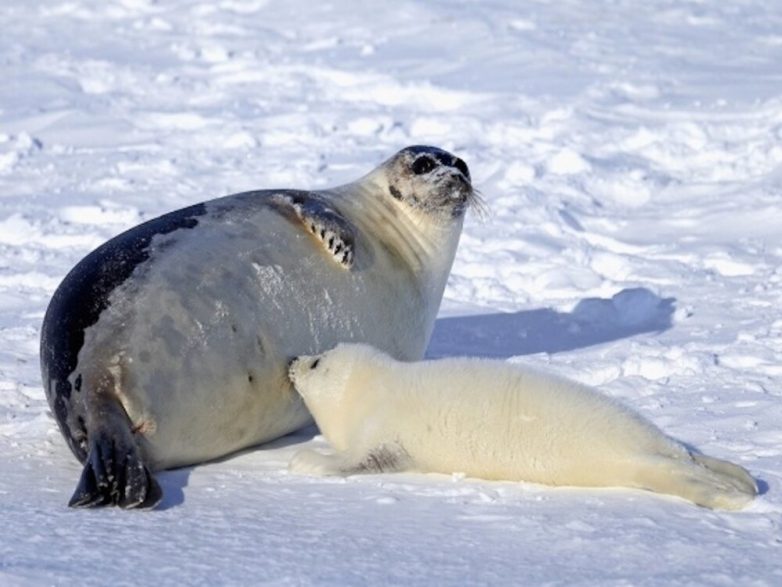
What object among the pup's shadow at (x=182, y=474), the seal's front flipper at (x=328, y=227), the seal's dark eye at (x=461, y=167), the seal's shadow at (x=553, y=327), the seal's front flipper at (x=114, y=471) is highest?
the seal's dark eye at (x=461, y=167)

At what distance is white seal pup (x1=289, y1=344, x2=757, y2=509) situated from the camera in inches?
130

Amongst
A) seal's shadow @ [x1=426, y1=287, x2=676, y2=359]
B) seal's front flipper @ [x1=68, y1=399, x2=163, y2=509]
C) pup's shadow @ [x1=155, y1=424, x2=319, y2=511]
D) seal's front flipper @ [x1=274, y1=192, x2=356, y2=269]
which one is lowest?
seal's shadow @ [x1=426, y1=287, x2=676, y2=359]

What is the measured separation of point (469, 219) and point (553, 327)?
1.36m

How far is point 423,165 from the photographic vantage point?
4812 mm

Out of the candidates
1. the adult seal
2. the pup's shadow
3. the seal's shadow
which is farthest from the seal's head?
the pup's shadow

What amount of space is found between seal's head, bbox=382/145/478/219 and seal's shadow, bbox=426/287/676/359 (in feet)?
1.48

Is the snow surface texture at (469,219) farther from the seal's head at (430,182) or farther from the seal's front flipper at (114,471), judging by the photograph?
the seal's head at (430,182)

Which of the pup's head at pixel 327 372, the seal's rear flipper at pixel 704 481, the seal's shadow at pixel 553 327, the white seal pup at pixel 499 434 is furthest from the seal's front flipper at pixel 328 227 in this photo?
the seal's rear flipper at pixel 704 481

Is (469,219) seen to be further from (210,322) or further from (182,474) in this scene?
(182,474)

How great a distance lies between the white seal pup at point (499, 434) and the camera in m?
3.31

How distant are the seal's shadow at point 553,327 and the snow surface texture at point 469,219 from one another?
14mm

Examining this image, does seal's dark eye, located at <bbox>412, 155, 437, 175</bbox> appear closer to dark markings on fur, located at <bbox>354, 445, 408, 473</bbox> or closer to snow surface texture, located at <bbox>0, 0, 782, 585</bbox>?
snow surface texture, located at <bbox>0, 0, 782, 585</bbox>

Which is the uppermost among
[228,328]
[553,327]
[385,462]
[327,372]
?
[228,328]

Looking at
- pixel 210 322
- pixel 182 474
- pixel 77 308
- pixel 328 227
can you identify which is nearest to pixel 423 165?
pixel 328 227
